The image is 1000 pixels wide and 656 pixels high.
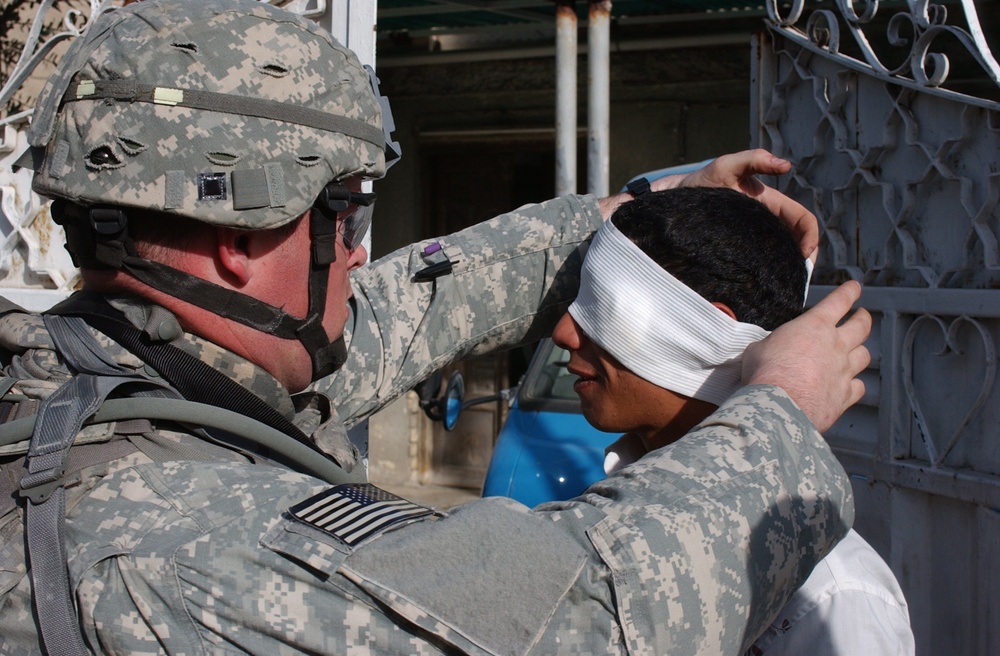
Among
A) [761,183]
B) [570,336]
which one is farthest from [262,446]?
[761,183]

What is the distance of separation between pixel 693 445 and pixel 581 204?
1021mm

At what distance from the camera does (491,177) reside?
7816 mm

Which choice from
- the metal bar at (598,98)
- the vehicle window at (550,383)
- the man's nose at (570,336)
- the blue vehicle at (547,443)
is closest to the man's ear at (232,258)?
the man's nose at (570,336)

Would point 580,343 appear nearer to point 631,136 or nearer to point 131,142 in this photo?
point 131,142

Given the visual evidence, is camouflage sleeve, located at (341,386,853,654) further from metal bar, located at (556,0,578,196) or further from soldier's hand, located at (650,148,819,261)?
metal bar, located at (556,0,578,196)

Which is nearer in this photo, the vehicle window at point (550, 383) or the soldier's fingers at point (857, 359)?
the soldier's fingers at point (857, 359)

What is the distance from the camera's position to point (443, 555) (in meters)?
1.25

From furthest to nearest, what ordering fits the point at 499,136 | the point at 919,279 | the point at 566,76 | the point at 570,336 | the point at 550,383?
the point at 499,136
the point at 566,76
the point at 550,383
the point at 919,279
the point at 570,336

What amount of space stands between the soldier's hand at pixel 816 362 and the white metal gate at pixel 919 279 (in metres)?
1.34

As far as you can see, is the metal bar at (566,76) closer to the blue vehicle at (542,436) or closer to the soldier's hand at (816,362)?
the blue vehicle at (542,436)

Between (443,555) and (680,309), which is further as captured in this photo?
(680,309)

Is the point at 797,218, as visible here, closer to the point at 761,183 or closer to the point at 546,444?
the point at 761,183

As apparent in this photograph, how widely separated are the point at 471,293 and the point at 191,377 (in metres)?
0.87

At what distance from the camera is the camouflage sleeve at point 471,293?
222cm
